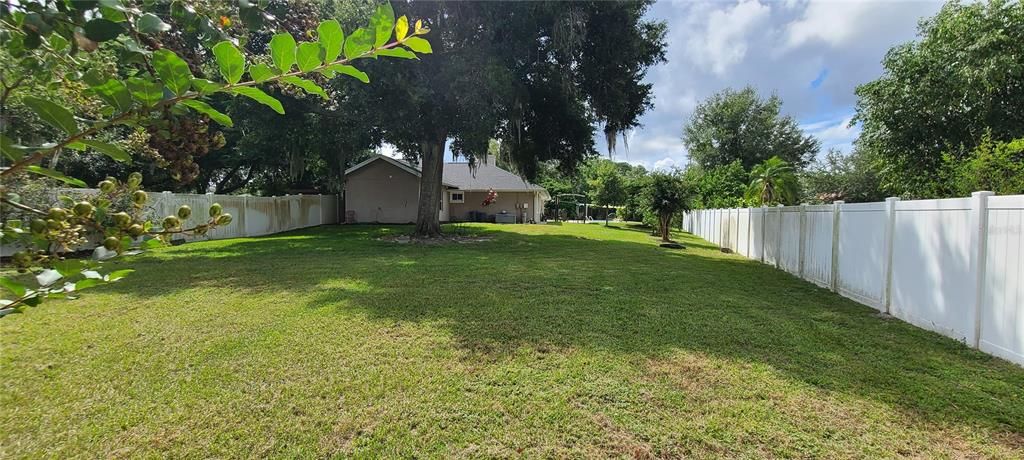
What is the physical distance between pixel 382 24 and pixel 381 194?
24684 mm

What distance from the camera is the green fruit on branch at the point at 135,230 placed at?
96 centimetres

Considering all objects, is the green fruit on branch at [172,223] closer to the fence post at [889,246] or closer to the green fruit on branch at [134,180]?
the green fruit on branch at [134,180]

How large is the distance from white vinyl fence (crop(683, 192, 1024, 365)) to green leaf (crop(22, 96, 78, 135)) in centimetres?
567

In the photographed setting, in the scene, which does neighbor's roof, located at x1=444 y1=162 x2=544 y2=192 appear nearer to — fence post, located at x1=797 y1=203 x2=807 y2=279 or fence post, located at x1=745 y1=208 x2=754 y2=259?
fence post, located at x1=745 y1=208 x2=754 y2=259

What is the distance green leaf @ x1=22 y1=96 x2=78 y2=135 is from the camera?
0.94m

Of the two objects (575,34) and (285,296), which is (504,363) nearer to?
(285,296)

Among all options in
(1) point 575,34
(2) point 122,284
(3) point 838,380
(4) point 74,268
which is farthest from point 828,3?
(2) point 122,284

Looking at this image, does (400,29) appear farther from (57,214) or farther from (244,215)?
(244,215)

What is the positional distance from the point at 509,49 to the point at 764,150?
1090 inches

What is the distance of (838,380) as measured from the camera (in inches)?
138

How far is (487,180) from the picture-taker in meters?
29.0

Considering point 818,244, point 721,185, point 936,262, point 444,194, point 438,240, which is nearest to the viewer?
point 936,262

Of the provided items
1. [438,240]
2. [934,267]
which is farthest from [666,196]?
[934,267]

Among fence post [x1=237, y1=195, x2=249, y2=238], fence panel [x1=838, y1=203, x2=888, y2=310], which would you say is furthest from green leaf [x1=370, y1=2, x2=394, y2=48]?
fence post [x1=237, y1=195, x2=249, y2=238]
